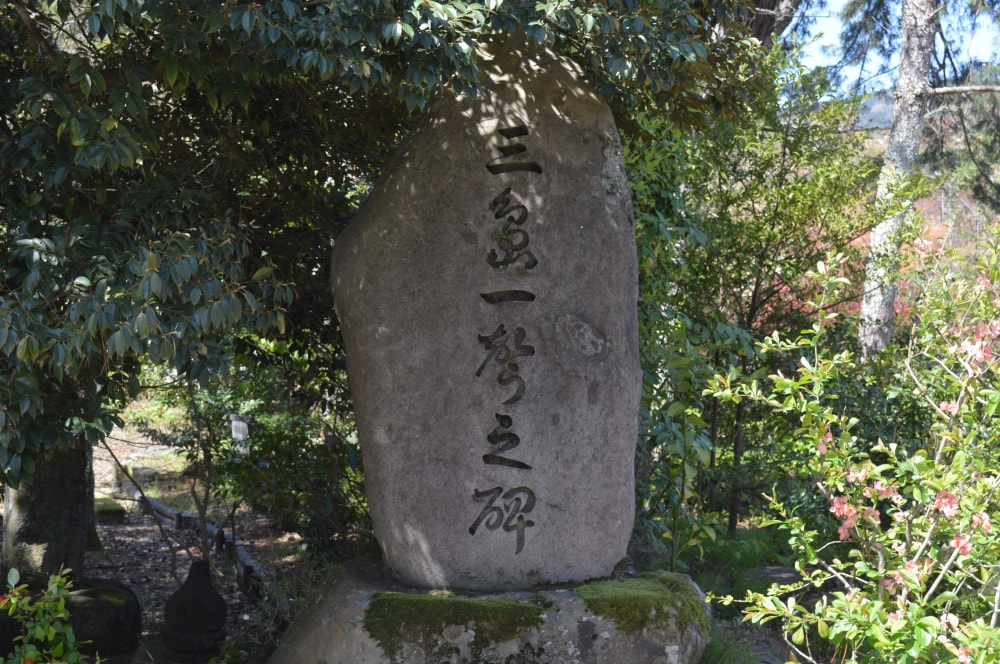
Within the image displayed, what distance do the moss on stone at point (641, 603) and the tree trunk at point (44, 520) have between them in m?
2.86

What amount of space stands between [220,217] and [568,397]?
1632mm

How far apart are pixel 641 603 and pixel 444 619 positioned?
77cm

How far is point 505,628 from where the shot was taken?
3410 millimetres

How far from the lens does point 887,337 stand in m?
9.48

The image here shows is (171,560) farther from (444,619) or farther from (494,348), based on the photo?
(494,348)

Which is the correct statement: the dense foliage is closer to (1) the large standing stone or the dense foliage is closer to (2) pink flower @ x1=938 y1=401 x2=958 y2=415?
(1) the large standing stone

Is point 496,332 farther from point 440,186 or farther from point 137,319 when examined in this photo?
point 137,319

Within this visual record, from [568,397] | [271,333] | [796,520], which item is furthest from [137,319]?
[796,520]

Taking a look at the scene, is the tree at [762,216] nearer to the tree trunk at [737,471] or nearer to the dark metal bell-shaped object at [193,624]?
the tree trunk at [737,471]

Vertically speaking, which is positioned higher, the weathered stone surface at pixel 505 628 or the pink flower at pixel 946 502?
the pink flower at pixel 946 502

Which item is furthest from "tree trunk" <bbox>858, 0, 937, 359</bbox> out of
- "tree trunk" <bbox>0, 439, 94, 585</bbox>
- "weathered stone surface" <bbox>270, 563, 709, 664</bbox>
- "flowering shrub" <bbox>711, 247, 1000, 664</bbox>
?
"tree trunk" <bbox>0, 439, 94, 585</bbox>

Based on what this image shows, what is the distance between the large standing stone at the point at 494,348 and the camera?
3738mm

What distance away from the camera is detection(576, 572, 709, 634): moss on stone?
3.51 metres

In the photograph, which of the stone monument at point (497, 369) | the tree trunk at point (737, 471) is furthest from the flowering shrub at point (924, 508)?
the tree trunk at point (737, 471)
